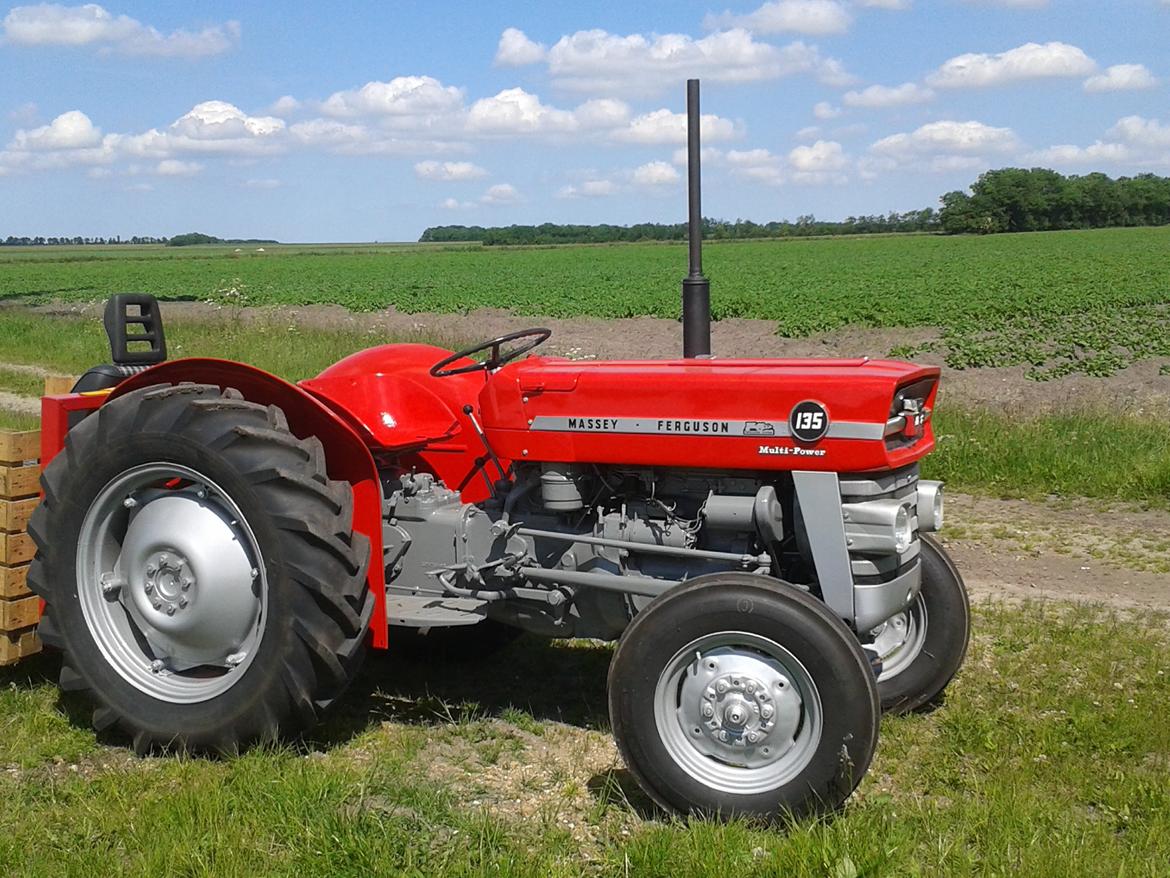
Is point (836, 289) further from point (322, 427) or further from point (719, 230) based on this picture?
point (719, 230)

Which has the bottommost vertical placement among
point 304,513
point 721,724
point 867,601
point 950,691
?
point 950,691

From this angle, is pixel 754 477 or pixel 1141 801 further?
pixel 754 477

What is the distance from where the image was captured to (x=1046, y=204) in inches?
3228

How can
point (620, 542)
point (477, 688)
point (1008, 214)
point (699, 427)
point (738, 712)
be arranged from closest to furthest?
point (738, 712) < point (699, 427) < point (620, 542) < point (477, 688) < point (1008, 214)

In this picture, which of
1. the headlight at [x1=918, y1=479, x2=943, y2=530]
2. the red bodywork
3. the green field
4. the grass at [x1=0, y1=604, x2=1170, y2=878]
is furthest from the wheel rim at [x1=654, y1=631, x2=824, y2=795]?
the green field

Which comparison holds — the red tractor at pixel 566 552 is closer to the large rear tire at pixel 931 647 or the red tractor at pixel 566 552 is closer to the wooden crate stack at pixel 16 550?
the large rear tire at pixel 931 647

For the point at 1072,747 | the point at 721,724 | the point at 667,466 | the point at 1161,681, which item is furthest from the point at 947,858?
the point at 1161,681

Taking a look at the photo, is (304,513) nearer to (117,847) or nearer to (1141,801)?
(117,847)

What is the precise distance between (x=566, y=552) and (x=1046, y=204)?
85830 mm

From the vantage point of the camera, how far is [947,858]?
313cm

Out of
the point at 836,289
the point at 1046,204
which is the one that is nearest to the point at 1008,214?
the point at 1046,204

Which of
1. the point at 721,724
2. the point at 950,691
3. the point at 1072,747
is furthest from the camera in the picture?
the point at 950,691

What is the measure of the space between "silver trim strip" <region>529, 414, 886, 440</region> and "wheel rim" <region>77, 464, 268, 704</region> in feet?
3.53

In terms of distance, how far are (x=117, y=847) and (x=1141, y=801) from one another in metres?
2.95
